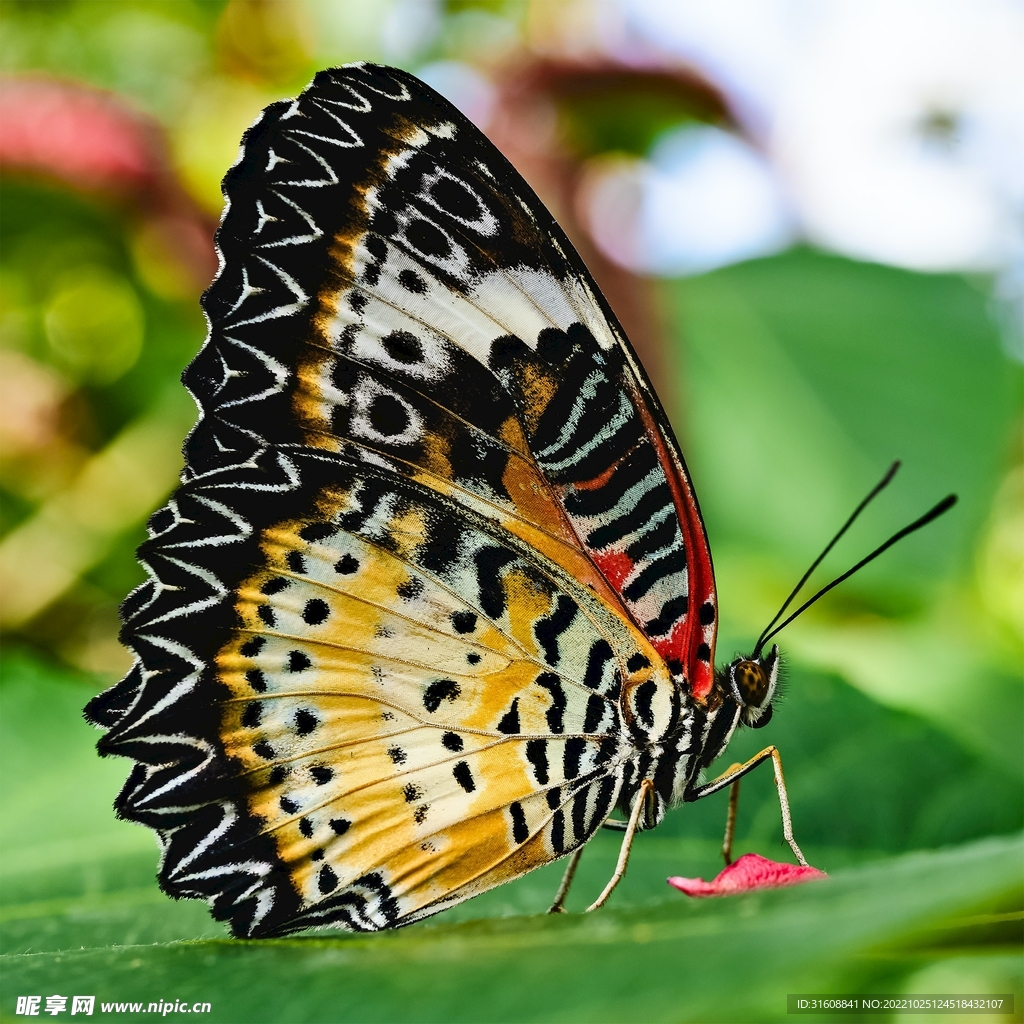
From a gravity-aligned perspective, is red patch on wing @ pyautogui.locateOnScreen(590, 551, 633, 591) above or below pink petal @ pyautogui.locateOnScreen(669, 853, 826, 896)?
above

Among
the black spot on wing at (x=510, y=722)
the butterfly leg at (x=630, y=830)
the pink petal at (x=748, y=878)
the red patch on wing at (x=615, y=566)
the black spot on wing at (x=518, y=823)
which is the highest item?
the red patch on wing at (x=615, y=566)

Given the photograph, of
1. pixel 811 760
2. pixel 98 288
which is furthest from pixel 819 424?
pixel 98 288

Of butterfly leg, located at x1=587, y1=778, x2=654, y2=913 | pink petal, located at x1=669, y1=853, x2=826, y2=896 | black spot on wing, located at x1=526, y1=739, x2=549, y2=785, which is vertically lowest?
pink petal, located at x1=669, y1=853, x2=826, y2=896

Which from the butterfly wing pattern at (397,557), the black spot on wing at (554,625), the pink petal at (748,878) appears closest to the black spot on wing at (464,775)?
the butterfly wing pattern at (397,557)

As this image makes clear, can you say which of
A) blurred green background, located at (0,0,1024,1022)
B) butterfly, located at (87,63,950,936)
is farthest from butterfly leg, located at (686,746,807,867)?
blurred green background, located at (0,0,1024,1022)

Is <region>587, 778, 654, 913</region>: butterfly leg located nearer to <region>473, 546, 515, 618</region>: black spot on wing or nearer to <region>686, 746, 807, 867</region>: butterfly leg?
<region>686, 746, 807, 867</region>: butterfly leg

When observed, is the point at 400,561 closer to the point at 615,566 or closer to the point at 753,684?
the point at 615,566

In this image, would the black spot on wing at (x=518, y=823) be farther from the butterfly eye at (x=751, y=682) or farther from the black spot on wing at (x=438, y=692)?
the butterfly eye at (x=751, y=682)
